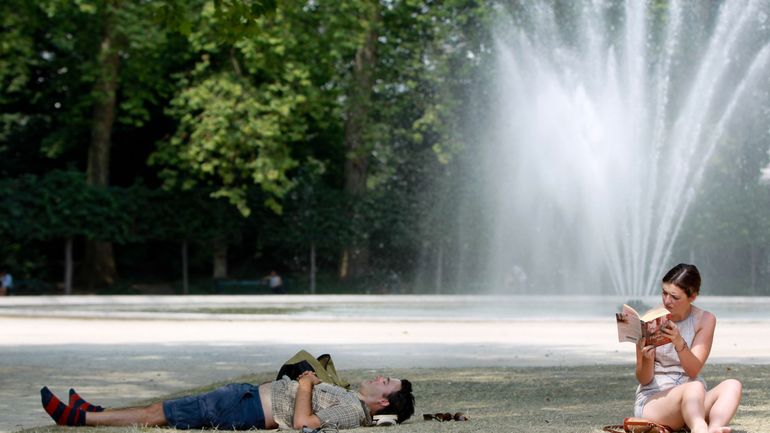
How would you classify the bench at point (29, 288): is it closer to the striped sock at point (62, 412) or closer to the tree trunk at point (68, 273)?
the tree trunk at point (68, 273)

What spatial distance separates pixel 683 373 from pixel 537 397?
9.58 feet

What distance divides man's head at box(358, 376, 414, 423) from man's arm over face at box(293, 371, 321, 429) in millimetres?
373

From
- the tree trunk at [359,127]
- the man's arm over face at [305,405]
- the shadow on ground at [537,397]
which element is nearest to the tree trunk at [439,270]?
the tree trunk at [359,127]

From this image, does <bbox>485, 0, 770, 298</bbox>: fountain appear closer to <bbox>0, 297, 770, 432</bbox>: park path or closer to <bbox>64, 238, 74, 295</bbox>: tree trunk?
<bbox>0, 297, 770, 432</bbox>: park path

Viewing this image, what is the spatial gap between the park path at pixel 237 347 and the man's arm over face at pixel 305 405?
199 cm

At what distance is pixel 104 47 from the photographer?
1346 inches

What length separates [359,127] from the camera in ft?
121

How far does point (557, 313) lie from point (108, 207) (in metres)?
15.1

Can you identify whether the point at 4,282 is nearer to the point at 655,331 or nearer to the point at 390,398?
the point at 390,398

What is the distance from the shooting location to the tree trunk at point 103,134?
33969mm

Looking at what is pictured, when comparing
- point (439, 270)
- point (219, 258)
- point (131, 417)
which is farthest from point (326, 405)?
point (219, 258)

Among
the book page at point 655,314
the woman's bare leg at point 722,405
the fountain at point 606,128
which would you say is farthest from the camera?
the fountain at point 606,128

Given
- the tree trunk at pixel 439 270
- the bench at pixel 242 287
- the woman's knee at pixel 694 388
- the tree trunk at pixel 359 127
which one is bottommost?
the woman's knee at pixel 694 388

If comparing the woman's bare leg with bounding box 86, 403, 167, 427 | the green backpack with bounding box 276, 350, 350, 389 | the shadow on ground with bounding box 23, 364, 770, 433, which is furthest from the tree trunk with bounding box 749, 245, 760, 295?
the woman's bare leg with bounding box 86, 403, 167, 427
